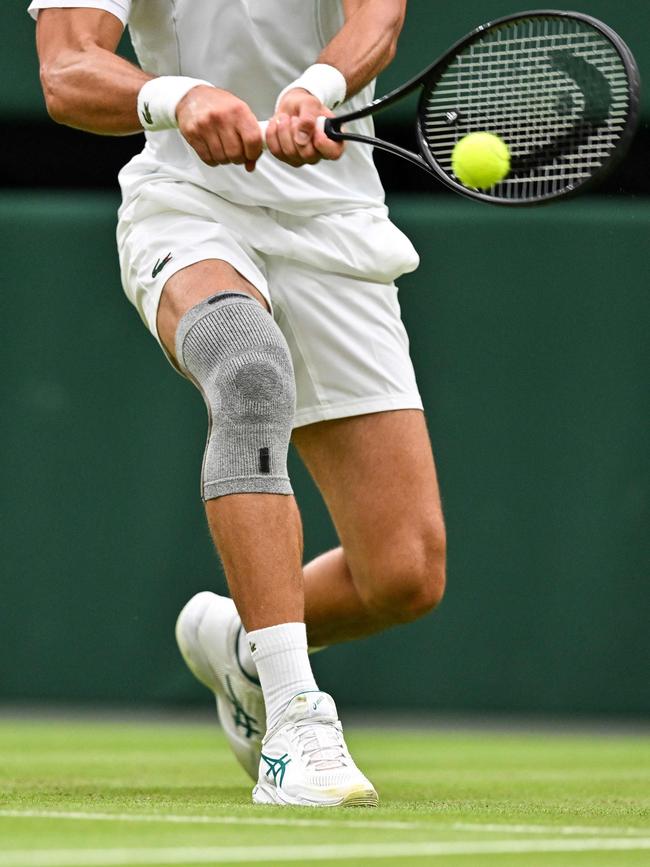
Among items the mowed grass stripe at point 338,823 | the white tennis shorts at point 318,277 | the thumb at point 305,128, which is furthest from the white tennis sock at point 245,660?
the thumb at point 305,128

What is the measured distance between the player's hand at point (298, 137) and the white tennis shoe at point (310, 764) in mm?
848

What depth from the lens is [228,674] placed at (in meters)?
3.40

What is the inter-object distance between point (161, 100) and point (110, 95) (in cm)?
18

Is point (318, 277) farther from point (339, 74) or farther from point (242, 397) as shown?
point (242, 397)

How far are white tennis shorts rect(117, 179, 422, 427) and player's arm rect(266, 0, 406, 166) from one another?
28cm

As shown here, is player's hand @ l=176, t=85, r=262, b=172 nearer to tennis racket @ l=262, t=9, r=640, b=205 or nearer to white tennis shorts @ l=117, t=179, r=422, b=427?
tennis racket @ l=262, t=9, r=640, b=205

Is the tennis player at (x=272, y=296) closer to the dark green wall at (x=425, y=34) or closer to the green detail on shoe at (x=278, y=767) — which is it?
the green detail on shoe at (x=278, y=767)

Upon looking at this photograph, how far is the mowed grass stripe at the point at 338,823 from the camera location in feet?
7.23

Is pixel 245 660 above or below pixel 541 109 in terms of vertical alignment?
below

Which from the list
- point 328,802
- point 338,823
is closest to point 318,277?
point 328,802

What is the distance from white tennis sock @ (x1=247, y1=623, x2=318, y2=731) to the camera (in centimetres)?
263

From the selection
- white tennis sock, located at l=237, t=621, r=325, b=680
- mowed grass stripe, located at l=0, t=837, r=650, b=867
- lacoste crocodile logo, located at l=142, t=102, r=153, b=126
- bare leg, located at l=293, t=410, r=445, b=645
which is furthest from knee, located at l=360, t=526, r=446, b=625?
mowed grass stripe, located at l=0, t=837, r=650, b=867

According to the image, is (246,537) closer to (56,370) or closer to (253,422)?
(253,422)

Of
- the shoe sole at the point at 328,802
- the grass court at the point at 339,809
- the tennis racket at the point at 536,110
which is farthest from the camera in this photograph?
the tennis racket at the point at 536,110
